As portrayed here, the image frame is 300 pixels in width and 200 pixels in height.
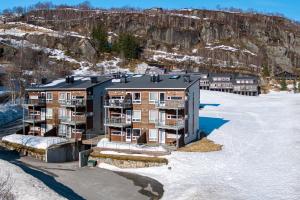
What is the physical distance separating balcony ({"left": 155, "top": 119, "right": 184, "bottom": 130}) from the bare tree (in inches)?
822

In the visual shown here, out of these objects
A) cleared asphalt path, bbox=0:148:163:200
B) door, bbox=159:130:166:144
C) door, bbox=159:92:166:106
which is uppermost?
door, bbox=159:92:166:106

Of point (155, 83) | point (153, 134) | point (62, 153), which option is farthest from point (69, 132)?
point (155, 83)

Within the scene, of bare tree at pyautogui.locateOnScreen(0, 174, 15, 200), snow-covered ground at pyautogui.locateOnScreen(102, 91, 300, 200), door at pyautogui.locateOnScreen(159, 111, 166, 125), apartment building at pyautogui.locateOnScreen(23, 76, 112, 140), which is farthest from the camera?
apartment building at pyautogui.locateOnScreen(23, 76, 112, 140)

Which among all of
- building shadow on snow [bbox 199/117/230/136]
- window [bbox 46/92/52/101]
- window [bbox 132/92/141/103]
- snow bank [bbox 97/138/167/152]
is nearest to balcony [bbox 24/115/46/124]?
window [bbox 46/92/52/101]

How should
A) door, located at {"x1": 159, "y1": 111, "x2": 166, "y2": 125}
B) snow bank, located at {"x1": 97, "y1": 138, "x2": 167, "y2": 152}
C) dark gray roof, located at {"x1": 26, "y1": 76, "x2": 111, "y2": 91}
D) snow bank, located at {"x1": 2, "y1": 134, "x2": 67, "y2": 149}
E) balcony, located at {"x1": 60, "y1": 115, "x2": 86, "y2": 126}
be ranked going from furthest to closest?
dark gray roof, located at {"x1": 26, "y1": 76, "x2": 111, "y2": 91} → balcony, located at {"x1": 60, "y1": 115, "x2": 86, "y2": 126} → door, located at {"x1": 159, "y1": 111, "x2": 166, "y2": 125} → snow bank, located at {"x1": 2, "y1": 134, "x2": 67, "y2": 149} → snow bank, located at {"x1": 97, "y1": 138, "x2": 167, "y2": 152}

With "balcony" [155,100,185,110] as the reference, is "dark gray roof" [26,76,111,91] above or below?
above

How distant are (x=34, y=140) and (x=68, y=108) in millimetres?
7065

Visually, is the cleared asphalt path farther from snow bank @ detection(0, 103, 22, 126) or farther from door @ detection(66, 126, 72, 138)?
snow bank @ detection(0, 103, 22, 126)

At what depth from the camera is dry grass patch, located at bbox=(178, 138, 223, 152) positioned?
48638mm

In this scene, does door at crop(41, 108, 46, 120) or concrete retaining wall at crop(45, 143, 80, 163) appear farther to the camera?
door at crop(41, 108, 46, 120)

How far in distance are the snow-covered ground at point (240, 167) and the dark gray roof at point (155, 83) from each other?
9.09 metres

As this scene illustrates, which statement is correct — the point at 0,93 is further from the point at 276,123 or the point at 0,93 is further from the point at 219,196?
the point at 219,196

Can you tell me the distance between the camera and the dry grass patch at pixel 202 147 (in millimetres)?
48638

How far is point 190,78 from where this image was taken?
54.8 metres
